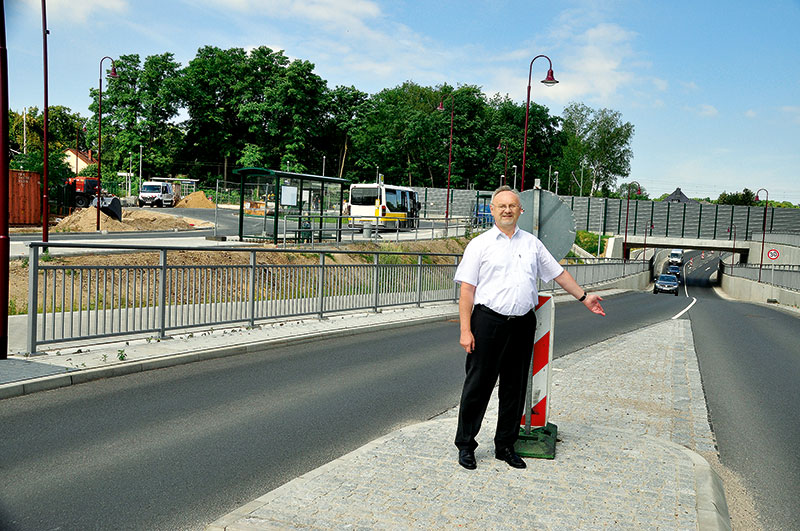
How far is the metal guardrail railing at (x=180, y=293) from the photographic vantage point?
791cm

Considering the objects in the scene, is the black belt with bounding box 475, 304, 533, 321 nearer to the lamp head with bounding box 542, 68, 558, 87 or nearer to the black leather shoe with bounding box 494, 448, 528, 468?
the black leather shoe with bounding box 494, 448, 528, 468

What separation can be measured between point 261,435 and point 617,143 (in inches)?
3931

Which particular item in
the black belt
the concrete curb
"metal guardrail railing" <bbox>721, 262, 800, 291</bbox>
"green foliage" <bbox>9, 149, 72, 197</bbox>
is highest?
"green foliage" <bbox>9, 149, 72, 197</bbox>

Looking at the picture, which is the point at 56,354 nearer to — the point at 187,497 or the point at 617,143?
the point at 187,497

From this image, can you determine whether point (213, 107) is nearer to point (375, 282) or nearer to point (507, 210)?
point (375, 282)

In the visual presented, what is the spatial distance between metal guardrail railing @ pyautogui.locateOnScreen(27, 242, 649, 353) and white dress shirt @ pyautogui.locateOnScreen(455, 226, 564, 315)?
205 inches

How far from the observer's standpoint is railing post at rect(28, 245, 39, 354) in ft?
24.2

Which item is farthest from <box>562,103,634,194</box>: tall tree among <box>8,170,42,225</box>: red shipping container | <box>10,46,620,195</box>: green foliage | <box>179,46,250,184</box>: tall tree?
<box>8,170,42,225</box>: red shipping container

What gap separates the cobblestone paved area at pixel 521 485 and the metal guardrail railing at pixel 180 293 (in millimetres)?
4747

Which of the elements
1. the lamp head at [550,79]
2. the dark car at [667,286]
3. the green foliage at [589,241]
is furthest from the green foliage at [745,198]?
the lamp head at [550,79]

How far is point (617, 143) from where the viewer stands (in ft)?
320

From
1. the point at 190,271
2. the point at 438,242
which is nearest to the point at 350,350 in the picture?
the point at 190,271

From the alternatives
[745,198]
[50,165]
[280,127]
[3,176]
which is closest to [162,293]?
[3,176]

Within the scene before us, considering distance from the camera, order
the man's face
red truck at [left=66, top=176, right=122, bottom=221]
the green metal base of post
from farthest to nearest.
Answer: red truck at [left=66, top=176, right=122, bottom=221] → the green metal base of post → the man's face
